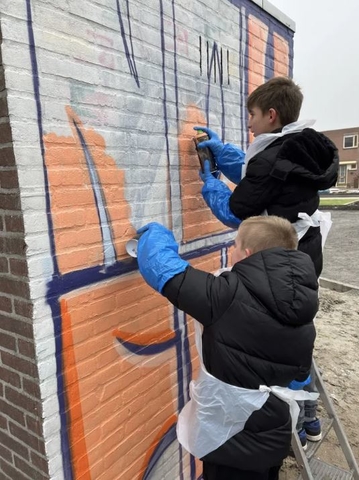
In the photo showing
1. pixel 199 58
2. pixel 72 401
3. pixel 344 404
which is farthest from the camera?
pixel 344 404

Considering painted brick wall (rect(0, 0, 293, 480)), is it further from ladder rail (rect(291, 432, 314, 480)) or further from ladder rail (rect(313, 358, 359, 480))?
ladder rail (rect(313, 358, 359, 480))

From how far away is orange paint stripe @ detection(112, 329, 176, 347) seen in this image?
1.96 metres

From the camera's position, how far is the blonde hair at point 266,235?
64.6 inches

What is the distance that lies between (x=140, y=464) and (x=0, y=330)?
1.07 meters

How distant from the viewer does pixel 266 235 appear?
164 centimetres

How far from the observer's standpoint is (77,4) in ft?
5.22

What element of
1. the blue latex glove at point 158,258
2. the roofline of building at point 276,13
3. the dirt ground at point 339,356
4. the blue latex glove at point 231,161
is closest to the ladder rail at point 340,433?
the dirt ground at point 339,356

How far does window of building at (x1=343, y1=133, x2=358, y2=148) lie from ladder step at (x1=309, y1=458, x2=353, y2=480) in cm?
5217

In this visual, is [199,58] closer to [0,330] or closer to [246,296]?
[246,296]

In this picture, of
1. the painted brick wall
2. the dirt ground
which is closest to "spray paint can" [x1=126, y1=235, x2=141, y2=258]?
the painted brick wall

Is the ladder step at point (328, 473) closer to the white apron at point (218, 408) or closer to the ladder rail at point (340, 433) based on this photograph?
the ladder rail at point (340, 433)

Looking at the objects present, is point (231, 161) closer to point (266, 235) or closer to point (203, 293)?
point (266, 235)

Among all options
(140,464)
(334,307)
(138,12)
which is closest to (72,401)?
(140,464)

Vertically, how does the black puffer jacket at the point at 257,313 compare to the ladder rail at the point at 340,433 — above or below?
above
